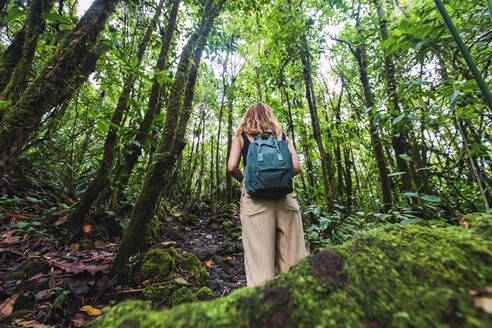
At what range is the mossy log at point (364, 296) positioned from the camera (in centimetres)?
52

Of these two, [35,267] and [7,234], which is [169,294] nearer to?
[35,267]

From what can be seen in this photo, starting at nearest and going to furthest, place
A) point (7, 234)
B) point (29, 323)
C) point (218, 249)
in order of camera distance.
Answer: point (29, 323) → point (7, 234) → point (218, 249)

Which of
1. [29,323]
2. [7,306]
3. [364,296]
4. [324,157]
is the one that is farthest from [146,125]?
[324,157]

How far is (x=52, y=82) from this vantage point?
1.73m

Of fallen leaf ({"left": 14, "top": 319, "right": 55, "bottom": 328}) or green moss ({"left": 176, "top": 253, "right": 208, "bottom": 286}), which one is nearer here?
fallen leaf ({"left": 14, "top": 319, "right": 55, "bottom": 328})

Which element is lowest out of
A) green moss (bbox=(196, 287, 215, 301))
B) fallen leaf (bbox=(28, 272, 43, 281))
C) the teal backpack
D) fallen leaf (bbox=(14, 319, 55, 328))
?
green moss (bbox=(196, 287, 215, 301))

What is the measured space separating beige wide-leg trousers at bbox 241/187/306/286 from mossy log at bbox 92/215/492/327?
115cm

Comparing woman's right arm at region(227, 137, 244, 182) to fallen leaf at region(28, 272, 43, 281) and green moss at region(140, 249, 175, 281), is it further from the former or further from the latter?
fallen leaf at region(28, 272, 43, 281)

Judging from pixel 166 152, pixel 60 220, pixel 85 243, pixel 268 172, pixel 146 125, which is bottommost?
pixel 85 243

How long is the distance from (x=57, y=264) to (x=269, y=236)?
9.10 ft

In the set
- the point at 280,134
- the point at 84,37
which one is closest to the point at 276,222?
the point at 280,134

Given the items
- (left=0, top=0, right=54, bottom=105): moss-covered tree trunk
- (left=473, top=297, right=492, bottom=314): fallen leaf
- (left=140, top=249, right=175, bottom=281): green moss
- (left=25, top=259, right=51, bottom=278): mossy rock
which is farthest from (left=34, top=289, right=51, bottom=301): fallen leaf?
(left=473, top=297, right=492, bottom=314): fallen leaf

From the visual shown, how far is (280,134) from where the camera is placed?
2.38 metres

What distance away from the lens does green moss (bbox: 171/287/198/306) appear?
211cm
